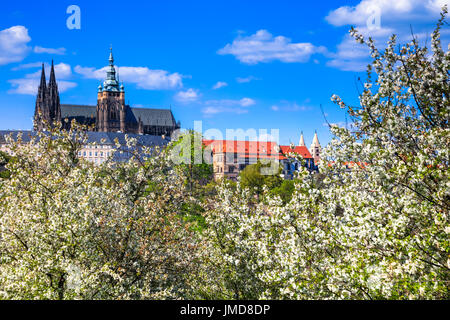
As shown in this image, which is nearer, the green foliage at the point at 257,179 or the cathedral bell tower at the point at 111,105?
the green foliage at the point at 257,179

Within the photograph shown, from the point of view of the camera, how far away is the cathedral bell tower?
174250mm

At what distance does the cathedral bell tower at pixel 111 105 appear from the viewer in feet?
572

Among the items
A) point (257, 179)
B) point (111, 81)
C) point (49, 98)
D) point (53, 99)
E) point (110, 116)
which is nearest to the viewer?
point (257, 179)

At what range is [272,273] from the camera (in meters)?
7.83

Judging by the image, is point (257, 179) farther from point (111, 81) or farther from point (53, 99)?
point (111, 81)

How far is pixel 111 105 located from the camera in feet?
578

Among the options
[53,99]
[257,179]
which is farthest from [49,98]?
[257,179]

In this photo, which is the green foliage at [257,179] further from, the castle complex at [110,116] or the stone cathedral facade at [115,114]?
the stone cathedral facade at [115,114]

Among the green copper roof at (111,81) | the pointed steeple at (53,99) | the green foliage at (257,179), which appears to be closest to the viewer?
the green foliage at (257,179)

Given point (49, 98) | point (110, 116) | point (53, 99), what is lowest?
point (110, 116)

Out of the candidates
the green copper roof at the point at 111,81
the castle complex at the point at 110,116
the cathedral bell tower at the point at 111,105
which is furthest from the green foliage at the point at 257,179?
the green copper roof at the point at 111,81

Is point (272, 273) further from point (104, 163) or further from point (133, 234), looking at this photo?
point (104, 163)

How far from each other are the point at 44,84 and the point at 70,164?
156195mm
